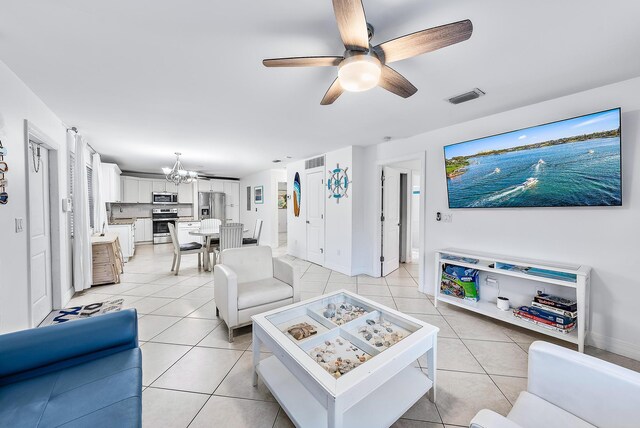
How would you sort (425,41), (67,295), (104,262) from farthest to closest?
(104,262), (67,295), (425,41)

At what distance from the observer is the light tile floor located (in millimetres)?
1519

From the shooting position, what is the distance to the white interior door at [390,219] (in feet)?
14.1

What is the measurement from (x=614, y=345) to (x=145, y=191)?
31.5 ft

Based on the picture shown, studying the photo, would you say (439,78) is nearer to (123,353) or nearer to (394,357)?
(394,357)

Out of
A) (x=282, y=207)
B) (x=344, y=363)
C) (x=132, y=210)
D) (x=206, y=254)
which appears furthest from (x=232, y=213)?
(x=344, y=363)

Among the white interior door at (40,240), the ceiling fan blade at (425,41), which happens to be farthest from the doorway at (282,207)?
the ceiling fan blade at (425,41)

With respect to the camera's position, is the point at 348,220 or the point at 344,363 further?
the point at 348,220

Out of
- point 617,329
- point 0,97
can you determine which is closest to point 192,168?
point 0,97

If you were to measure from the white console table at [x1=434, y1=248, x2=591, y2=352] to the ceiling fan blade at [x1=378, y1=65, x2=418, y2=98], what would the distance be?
6.41 ft

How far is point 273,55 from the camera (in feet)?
5.68

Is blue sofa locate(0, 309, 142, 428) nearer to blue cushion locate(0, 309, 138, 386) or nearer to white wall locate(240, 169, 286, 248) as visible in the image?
blue cushion locate(0, 309, 138, 386)

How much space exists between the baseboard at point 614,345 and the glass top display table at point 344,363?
184 centimetres

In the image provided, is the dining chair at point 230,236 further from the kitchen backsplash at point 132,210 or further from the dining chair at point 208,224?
the kitchen backsplash at point 132,210

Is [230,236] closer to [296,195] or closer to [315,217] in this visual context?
[315,217]
